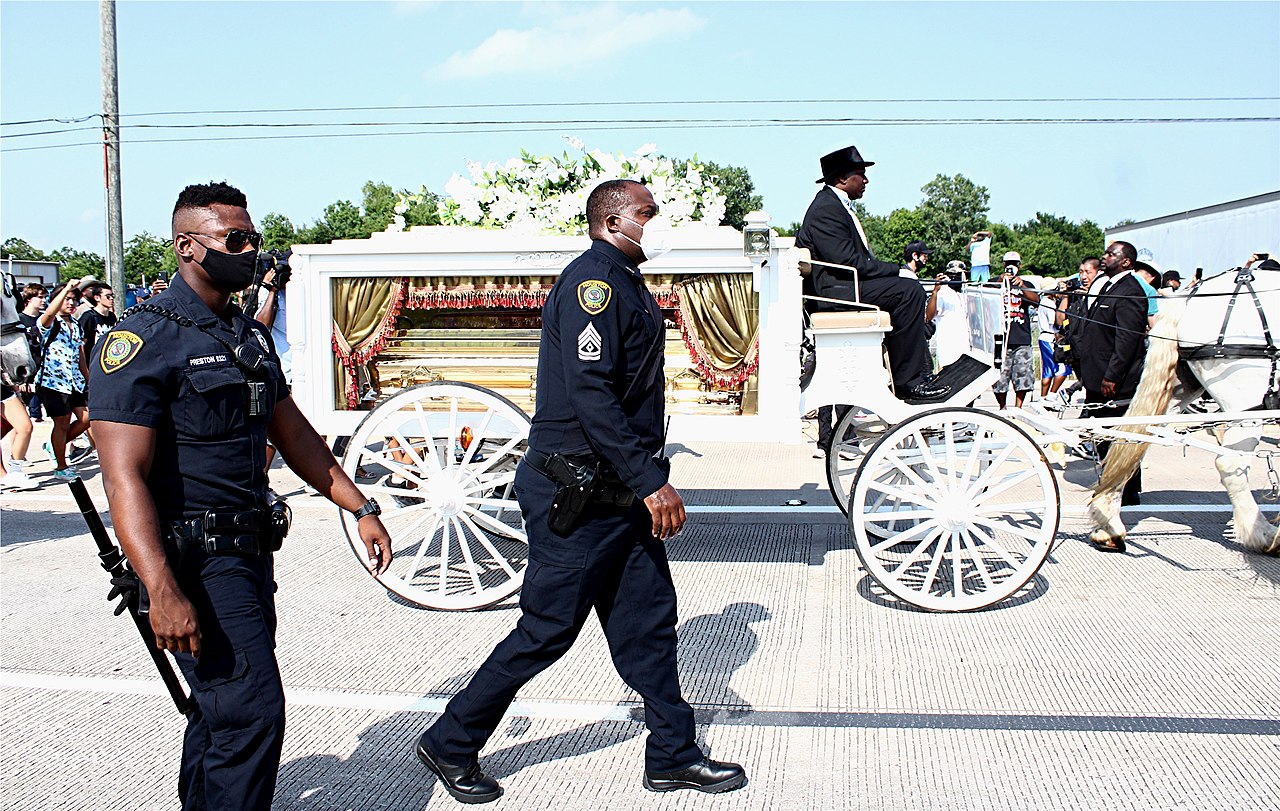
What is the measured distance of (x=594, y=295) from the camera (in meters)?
3.48

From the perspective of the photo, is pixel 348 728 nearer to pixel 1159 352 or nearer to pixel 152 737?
pixel 152 737

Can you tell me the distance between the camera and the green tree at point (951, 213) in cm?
7088

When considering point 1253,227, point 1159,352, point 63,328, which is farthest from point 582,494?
point 1253,227

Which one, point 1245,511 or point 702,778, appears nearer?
Result: point 702,778

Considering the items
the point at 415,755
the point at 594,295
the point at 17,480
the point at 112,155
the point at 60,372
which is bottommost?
the point at 415,755

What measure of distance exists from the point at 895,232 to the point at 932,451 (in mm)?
64148

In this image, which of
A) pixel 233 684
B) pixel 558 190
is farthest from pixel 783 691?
pixel 558 190

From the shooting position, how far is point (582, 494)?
11.3 ft

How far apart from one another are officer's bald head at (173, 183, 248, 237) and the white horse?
539 cm

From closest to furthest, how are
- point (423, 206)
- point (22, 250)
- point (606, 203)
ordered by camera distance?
point (606, 203)
point (423, 206)
point (22, 250)

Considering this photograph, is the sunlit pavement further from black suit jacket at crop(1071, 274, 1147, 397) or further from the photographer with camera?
the photographer with camera

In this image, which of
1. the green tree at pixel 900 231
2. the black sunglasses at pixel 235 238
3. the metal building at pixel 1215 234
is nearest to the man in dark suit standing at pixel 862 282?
the black sunglasses at pixel 235 238

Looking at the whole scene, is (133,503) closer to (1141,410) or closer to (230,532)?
(230,532)

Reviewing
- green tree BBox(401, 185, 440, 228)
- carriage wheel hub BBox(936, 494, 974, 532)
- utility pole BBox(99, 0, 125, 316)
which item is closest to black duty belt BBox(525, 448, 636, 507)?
carriage wheel hub BBox(936, 494, 974, 532)
